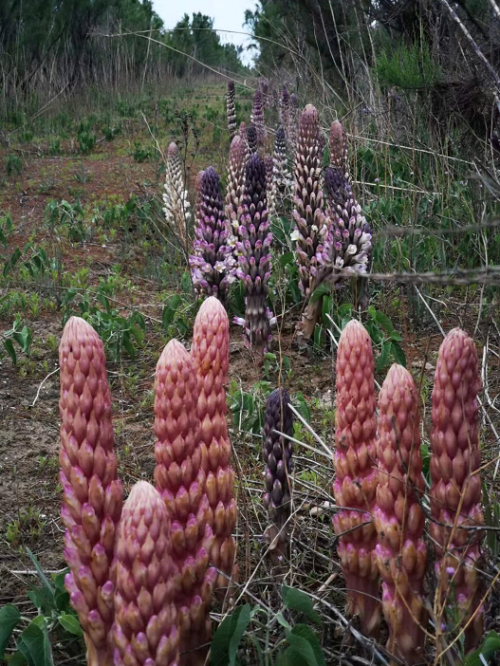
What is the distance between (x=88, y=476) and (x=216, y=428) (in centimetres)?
32

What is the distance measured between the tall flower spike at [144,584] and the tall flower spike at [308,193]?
10.1ft

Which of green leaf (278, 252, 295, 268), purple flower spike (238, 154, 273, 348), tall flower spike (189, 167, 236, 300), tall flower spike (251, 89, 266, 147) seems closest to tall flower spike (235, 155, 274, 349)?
purple flower spike (238, 154, 273, 348)

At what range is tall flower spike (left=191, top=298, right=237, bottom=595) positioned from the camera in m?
1.59

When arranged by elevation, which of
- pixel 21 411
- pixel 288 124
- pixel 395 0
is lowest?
pixel 21 411

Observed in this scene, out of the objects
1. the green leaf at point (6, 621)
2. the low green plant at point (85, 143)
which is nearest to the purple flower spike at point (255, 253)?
the green leaf at point (6, 621)

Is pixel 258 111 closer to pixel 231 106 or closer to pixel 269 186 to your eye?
pixel 231 106

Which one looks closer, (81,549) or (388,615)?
(81,549)

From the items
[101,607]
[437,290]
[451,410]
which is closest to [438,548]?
[451,410]

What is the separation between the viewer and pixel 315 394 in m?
3.84

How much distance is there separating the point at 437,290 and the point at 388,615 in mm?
3573

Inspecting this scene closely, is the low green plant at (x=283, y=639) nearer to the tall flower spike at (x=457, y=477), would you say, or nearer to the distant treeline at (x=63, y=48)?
the tall flower spike at (x=457, y=477)

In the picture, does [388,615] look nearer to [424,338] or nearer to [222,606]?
[222,606]

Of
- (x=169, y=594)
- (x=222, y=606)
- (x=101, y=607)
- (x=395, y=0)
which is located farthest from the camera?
(x=395, y=0)

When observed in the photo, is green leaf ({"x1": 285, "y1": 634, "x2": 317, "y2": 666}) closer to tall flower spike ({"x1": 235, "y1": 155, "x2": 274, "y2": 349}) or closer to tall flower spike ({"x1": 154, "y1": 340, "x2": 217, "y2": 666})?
tall flower spike ({"x1": 154, "y1": 340, "x2": 217, "y2": 666})
